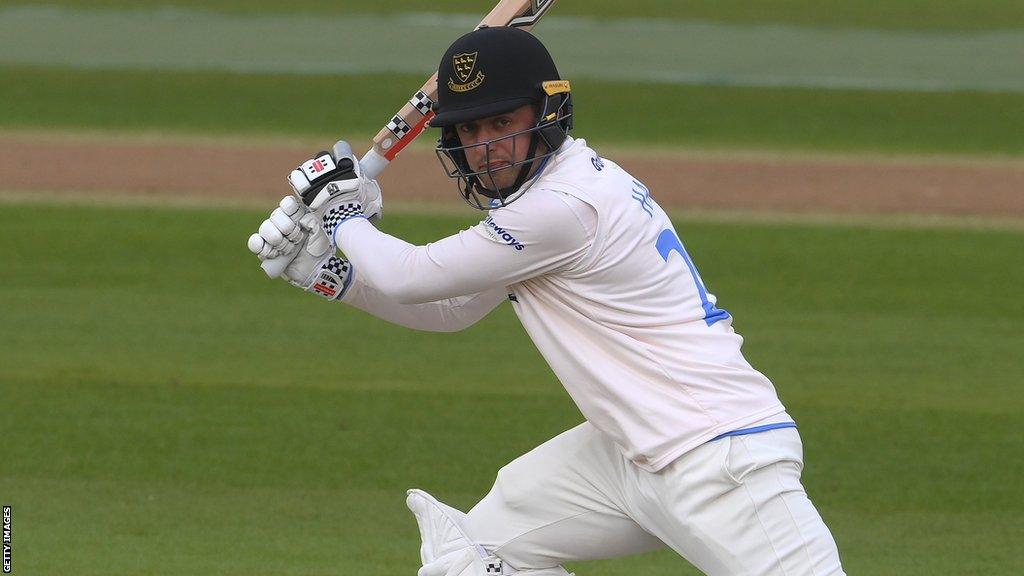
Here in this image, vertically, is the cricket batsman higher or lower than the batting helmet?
lower

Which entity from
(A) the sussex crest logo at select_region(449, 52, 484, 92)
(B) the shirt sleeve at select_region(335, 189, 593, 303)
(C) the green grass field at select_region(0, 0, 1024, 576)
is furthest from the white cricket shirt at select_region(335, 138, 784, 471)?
(C) the green grass field at select_region(0, 0, 1024, 576)

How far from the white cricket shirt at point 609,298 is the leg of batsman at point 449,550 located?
56 cm

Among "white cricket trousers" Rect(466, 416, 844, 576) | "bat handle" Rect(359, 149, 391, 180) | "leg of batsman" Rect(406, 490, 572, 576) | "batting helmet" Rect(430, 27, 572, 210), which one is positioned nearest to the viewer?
"white cricket trousers" Rect(466, 416, 844, 576)

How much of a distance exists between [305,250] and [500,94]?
896mm

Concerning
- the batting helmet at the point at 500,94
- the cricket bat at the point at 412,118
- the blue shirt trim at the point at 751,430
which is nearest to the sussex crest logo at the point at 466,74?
the batting helmet at the point at 500,94

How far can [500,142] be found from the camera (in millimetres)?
4309

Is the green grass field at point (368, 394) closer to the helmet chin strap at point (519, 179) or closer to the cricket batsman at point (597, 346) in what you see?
the cricket batsman at point (597, 346)

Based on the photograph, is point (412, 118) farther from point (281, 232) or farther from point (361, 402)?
point (361, 402)

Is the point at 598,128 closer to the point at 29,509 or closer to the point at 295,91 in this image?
the point at 295,91

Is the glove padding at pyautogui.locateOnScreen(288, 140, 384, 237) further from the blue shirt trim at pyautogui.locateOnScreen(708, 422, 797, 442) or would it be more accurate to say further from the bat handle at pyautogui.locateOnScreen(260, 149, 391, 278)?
the blue shirt trim at pyautogui.locateOnScreen(708, 422, 797, 442)

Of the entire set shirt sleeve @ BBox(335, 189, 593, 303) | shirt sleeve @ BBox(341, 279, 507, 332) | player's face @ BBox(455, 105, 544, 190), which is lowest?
shirt sleeve @ BBox(341, 279, 507, 332)

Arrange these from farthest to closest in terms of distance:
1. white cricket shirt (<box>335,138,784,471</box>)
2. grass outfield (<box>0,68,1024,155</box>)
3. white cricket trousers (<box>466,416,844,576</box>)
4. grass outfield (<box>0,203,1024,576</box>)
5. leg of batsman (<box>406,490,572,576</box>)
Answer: grass outfield (<box>0,68,1024,155</box>) < grass outfield (<box>0,203,1024,576</box>) < leg of batsman (<box>406,490,572,576</box>) < white cricket shirt (<box>335,138,784,471</box>) < white cricket trousers (<box>466,416,844,576</box>)

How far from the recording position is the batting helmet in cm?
428

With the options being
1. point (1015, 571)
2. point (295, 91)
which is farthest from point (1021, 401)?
point (295, 91)
